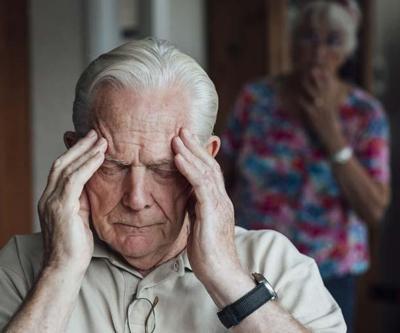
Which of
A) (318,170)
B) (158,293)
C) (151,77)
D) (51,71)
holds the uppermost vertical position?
(151,77)

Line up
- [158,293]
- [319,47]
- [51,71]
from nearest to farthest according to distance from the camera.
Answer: [158,293], [319,47], [51,71]

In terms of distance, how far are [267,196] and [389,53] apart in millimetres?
2410

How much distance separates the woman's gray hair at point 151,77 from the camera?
6.51 ft

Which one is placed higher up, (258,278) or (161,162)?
(161,162)

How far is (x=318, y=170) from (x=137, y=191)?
147cm

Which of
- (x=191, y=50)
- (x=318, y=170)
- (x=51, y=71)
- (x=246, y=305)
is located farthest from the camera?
(x=191, y=50)

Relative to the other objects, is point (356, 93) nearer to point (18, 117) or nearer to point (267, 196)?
point (267, 196)

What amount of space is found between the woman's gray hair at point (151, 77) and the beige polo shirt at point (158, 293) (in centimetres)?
30

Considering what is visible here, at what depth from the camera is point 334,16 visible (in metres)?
3.61

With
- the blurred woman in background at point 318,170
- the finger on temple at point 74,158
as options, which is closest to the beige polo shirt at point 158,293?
the finger on temple at point 74,158

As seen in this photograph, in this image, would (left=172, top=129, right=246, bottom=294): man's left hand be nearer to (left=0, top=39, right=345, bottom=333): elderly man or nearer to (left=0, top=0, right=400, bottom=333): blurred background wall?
(left=0, top=39, right=345, bottom=333): elderly man

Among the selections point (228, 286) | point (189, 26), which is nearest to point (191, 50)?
point (189, 26)

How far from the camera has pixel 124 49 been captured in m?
2.03

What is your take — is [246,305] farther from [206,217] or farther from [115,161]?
[115,161]
